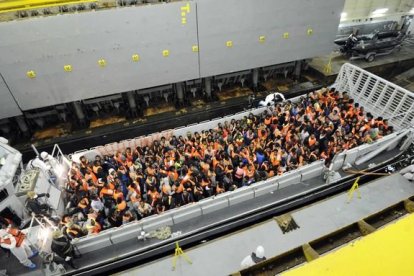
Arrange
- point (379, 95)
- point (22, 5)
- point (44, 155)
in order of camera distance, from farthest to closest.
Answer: point (379, 95) → point (22, 5) → point (44, 155)

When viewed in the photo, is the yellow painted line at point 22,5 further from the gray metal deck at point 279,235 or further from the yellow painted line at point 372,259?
the yellow painted line at point 372,259

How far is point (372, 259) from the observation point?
7.68 feet

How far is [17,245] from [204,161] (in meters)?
4.58

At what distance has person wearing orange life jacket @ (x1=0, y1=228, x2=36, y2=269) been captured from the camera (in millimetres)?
5445

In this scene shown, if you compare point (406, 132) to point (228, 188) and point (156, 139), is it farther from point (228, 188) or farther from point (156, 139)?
point (156, 139)

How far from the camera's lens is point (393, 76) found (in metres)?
14.9

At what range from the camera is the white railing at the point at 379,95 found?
8.65 meters

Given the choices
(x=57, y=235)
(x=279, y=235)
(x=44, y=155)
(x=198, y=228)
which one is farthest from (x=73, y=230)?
(x=279, y=235)

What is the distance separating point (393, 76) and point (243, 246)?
46.7 feet

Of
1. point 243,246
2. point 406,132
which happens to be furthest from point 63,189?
point 406,132

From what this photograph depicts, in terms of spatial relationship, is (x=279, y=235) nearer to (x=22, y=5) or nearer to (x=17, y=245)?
(x=17, y=245)

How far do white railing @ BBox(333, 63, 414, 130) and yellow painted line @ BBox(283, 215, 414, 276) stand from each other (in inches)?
293


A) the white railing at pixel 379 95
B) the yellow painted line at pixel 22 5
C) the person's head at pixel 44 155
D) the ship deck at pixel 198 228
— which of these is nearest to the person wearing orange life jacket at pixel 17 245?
the ship deck at pixel 198 228

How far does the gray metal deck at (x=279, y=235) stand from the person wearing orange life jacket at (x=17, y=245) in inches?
88.1
